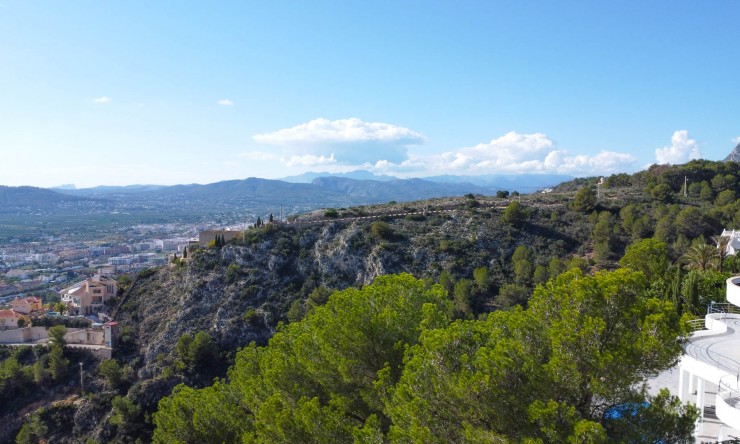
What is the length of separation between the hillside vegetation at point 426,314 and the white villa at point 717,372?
1.68m

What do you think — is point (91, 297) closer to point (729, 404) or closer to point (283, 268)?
point (283, 268)

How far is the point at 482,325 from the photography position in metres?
7.85

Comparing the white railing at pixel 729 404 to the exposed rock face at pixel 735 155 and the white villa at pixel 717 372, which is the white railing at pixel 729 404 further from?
the exposed rock face at pixel 735 155

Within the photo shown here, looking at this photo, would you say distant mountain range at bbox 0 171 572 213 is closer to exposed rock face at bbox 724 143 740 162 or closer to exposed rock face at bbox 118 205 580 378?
exposed rock face at bbox 724 143 740 162

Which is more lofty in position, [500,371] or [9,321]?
[500,371]

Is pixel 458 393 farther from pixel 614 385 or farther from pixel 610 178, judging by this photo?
pixel 610 178

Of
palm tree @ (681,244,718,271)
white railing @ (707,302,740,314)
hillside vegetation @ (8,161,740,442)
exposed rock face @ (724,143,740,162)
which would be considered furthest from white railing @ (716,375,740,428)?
exposed rock face @ (724,143,740,162)

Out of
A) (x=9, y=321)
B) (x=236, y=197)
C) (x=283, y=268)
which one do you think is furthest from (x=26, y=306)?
(x=236, y=197)

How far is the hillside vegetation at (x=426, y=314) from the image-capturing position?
6.11m

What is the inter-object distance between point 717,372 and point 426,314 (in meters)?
5.03

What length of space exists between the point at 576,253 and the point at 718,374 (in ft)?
69.0

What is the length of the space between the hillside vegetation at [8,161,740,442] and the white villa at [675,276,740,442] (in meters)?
1.68

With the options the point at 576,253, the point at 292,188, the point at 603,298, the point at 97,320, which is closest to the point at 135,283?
the point at 97,320

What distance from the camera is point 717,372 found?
8.69 m
